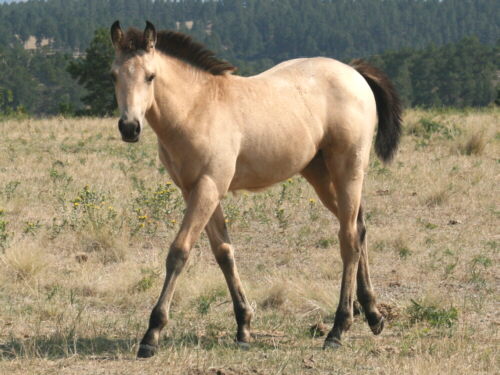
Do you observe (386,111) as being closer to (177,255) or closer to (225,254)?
(225,254)

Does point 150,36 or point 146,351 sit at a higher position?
point 150,36

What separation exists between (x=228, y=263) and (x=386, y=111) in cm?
199

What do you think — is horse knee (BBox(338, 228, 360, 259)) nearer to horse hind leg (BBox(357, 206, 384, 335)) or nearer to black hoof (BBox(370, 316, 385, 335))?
horse hind leg (BBox(357, 206, 384, 335))

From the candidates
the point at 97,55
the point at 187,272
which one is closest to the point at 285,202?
the point at 187,272

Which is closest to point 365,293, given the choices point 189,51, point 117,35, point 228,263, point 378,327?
point 378,327

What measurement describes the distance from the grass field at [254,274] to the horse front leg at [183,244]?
140 mm

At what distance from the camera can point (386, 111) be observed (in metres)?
6.44

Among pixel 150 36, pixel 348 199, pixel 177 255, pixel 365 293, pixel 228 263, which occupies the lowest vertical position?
pixel 365 293

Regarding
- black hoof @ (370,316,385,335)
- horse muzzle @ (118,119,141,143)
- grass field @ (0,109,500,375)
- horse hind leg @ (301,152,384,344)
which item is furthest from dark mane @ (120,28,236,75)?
black hoof @ (370,316,385,335)

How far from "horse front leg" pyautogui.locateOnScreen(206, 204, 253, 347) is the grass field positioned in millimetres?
145

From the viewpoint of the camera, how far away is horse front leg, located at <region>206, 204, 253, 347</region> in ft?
17.9

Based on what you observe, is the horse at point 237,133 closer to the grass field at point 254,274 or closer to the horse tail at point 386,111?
the horse tail at point 386,111

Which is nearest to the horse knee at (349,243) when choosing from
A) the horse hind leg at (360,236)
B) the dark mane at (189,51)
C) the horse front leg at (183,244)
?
the horse hind leg at (360,236)

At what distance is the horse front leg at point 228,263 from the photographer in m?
5.46
